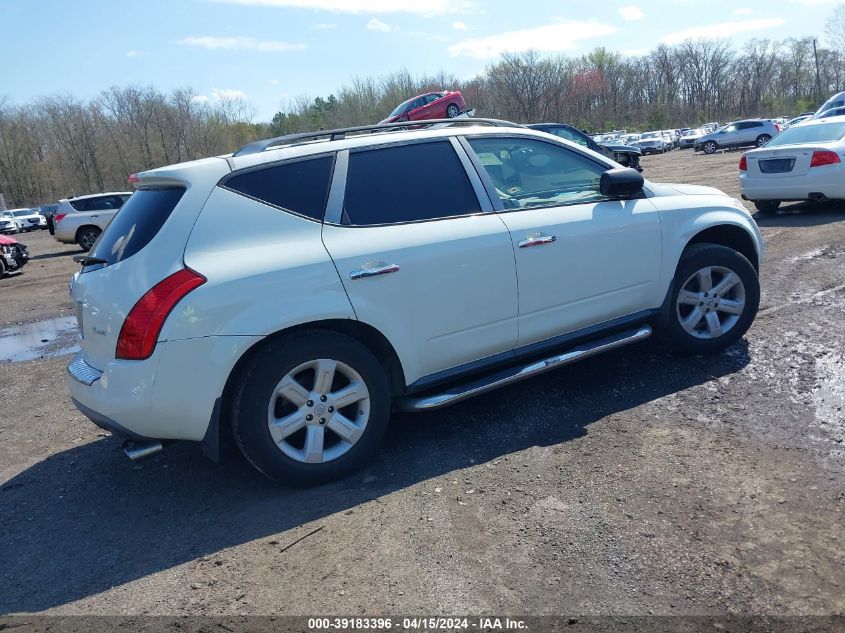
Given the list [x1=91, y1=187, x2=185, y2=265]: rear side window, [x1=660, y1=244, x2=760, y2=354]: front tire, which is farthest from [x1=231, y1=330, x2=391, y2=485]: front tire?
[x1=660, y1=244, x2=760, y2=354]: front tire

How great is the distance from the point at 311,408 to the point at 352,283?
0.70 m

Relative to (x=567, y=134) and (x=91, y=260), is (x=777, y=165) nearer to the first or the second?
(x=567, y=134)

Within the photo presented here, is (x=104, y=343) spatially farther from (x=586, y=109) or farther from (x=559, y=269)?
(x=586, y=109)

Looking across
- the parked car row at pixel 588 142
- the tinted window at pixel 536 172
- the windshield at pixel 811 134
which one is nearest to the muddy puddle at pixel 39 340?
the tinted window at pixel 536 172

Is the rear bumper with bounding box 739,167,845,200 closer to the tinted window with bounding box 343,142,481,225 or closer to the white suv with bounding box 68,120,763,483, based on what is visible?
the white suv with bounding box 68,120,763,483

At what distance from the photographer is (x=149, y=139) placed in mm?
70188

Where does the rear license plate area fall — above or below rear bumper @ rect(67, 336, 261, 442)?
above

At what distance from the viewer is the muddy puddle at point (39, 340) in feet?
25.0

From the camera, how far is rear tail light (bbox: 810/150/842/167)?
10188mm

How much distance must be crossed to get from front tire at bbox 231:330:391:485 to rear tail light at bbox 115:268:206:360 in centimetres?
48

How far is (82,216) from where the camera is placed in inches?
839

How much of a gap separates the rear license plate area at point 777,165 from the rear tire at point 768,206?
0.60 m

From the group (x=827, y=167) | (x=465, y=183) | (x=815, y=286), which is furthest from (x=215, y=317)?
(x=827, y=167)

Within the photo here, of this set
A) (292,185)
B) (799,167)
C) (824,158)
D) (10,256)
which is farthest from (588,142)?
(10,256)
